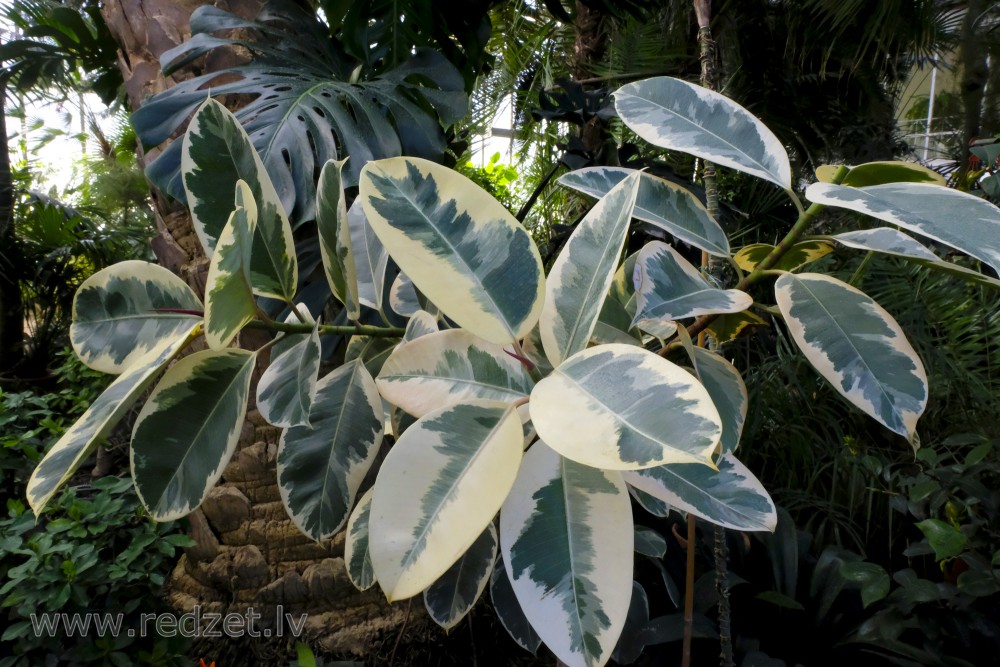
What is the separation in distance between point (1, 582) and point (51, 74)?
1.54 meters

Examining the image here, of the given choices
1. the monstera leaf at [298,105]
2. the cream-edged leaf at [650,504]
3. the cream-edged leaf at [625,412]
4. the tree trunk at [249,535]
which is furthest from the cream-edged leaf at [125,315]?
the tree trunk at [249,535]

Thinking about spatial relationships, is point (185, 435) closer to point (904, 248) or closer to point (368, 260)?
point (368, 260)

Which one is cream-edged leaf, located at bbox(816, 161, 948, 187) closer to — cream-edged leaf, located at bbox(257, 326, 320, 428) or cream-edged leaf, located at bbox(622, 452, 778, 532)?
cream-edged leaf, located at bbox(622, 452, 778, 532)

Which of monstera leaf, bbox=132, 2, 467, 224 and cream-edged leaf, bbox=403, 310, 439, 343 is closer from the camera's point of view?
cream-edged leaf, bbox=403, 310, 439, 343

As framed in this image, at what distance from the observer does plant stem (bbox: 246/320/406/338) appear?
0.35m

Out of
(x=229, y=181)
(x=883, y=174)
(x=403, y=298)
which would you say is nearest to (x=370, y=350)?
(x=403, y=298)

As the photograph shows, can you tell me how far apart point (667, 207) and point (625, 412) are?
0.23 metres

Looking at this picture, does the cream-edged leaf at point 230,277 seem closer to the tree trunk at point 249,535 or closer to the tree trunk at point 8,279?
the tree trunk at point 249,535

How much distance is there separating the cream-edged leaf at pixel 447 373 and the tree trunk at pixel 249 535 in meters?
0.71

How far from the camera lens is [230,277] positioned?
28cm

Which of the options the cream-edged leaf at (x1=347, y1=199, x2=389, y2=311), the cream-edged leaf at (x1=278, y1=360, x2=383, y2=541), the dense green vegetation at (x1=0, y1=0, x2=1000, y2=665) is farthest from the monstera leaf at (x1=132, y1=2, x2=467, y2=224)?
the cream-edged leaf at (x1=278, y1=360, x2=383, y2=541)

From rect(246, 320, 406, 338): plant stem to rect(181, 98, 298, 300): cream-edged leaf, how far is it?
0.09ft

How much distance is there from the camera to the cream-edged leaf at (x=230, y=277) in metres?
0.27

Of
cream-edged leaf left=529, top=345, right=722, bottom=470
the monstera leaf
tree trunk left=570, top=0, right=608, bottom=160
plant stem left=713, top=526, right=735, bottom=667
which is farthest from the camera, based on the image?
tree trunk left=570, top=0, right=608, bottom=160
